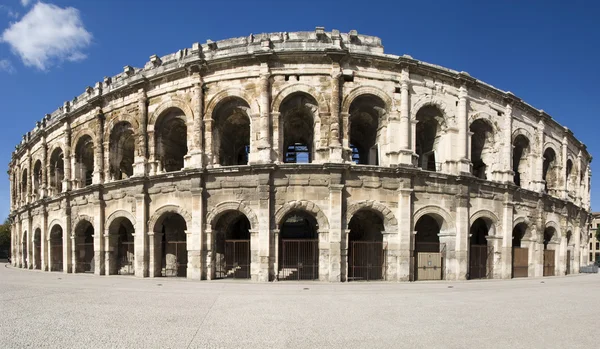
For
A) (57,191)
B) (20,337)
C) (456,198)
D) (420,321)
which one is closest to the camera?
(20,337)

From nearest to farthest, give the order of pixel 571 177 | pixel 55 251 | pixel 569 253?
pixel 55 251 → pixel 569 253 → pixel 571 177

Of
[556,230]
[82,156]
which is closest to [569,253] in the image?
[556,230]

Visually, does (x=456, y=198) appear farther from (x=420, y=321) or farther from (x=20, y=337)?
(x=20, y=337)

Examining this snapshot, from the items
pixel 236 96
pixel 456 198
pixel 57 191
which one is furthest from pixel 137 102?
pixel 456 198

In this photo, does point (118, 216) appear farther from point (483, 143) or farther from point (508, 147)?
point (508, 147)

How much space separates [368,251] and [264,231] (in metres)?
5.23

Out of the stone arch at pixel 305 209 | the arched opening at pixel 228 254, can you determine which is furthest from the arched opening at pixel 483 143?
the arched opening at pixel 228 254

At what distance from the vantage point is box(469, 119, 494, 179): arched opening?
58.1ft

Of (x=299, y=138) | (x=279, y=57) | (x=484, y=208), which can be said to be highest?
(x=279, y=57)

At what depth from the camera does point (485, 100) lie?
56.9 feet

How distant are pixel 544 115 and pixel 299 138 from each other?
45.8 feet

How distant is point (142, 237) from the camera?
15961mm

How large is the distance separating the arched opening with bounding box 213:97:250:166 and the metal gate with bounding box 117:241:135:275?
23.4ft

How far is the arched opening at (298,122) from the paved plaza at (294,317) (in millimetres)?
7603
